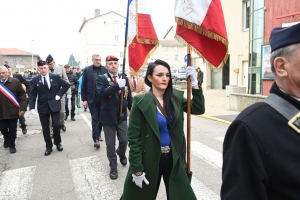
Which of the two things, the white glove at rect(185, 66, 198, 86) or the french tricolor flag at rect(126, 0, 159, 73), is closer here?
the white glove at rect(185, 66, 198, 86)

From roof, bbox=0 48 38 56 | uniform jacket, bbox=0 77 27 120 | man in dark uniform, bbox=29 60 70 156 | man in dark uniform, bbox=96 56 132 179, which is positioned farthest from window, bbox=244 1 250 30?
roof, bbox=0 48 38 56

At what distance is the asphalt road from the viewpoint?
388cm

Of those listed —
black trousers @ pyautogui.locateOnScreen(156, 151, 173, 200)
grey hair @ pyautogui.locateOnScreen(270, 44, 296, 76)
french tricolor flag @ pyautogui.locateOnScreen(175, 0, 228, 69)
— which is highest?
french tricolor flag @ pyautogui.locateOnScreen(175, 0, 228, 69)

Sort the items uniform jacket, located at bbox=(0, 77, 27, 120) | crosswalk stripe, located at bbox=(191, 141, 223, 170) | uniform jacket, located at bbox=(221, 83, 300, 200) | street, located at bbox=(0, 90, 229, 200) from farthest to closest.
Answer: uniform jacket, located at bbox=(0, 77, 27, 120) < crosswalk stripe, located at bbox=(191, 141, 223, 170) < street, located at bbox=(0, 90, 229, 200) < uniform jacket, located at bbox=(221, 83, 300, 200)

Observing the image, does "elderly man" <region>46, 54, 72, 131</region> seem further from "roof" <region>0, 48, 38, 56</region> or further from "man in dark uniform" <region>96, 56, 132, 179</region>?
"roof" <region>0, 48, 38, 56</region>

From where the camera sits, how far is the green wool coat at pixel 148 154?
2.55 meters

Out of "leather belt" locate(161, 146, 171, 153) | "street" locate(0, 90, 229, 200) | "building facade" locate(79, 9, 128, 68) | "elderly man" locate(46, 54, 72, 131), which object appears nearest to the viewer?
"leather belt" locate(161, 146, 171, 153)

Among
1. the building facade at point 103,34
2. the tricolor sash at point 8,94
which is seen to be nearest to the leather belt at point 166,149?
the tricolor sash at point 8,94

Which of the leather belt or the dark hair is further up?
the dark hair

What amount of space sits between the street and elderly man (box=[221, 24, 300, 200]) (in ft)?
8.53

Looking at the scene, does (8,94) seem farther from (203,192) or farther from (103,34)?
(103,34)

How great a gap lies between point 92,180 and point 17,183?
1.26 m

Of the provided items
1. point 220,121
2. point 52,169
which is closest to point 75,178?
point 52,169

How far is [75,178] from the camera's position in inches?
174
